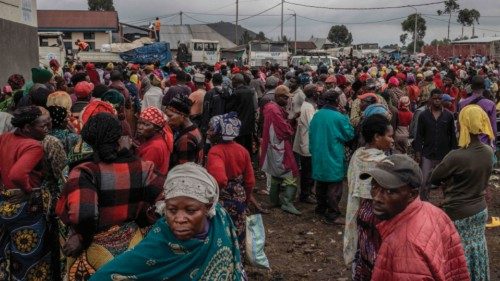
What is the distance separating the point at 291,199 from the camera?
7891 mm

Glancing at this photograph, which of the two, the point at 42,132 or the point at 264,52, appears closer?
the point at 42,132

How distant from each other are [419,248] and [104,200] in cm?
175

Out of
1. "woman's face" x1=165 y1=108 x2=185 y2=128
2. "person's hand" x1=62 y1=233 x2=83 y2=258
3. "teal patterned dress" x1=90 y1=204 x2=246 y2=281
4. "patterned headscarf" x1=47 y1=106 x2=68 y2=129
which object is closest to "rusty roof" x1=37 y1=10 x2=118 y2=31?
"woman's face" x1=165 y1=108 x2=185 y2=128

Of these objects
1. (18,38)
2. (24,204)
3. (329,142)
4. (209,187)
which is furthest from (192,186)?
(18,38)

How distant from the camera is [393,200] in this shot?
8.67ft

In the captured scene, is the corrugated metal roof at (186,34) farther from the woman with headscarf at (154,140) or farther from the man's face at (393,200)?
the man's face at (393,200)

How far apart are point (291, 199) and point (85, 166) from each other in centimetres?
507

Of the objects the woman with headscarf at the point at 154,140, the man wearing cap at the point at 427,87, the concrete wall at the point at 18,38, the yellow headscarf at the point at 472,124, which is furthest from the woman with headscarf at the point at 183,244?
the concrete wall at the point at 18,38

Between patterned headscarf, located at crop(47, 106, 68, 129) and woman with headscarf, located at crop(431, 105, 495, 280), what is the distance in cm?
319

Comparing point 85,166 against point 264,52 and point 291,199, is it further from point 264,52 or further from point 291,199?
point 264,52

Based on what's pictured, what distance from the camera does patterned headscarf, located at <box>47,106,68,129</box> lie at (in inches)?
184

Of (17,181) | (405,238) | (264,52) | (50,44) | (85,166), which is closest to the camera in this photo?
(405,238)

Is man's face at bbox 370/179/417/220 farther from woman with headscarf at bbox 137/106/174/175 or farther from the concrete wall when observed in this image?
the concrete wall

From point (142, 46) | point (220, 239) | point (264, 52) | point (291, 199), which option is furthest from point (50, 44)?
point (220, 239)
